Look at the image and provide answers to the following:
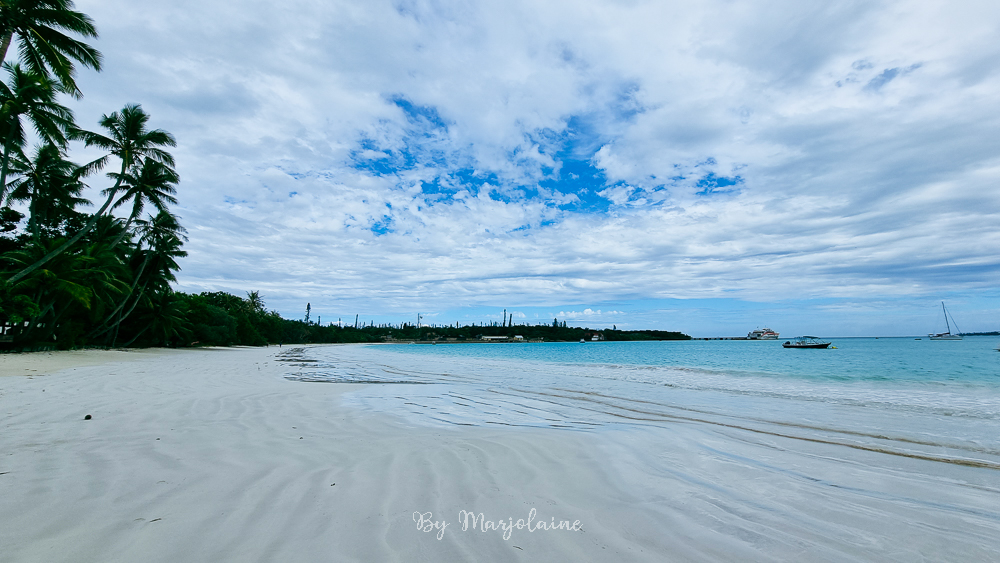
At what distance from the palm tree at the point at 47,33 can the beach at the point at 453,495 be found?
49.0ft

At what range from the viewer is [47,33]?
47.9ft

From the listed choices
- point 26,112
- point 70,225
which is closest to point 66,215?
point 70,225

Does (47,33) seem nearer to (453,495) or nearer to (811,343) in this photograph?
(453,495)

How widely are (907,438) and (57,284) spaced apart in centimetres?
3161

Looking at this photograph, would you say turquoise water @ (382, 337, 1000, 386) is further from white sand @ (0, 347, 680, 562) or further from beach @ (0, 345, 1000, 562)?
white sand @ (0, 347, 680, 562)

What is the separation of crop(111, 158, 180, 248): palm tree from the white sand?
28.3 metres

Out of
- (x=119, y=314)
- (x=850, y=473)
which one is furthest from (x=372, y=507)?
(x=119, y=314)

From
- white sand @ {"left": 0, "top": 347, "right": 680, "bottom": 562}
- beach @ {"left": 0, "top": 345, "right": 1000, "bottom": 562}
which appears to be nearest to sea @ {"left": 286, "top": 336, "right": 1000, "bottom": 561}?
beach @ {"left": 0, "top": 345, "right": 1000, "bottom": 562}

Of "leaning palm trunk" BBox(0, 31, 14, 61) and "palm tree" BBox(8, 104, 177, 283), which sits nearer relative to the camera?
"leaning palm trunk" BBox(0, 31, 14, 61)

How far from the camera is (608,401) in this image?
10242 mm

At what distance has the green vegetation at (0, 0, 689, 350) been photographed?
15.1 metres

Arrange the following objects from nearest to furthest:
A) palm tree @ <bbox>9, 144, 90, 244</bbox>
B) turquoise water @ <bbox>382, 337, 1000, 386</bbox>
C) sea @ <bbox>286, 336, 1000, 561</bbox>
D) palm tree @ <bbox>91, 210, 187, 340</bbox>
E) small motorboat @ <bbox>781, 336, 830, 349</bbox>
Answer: sea @ <bbox>286, 336, 1000, 561</bbox>, turquoise water @ <bbox>382, 337, 1000, 386</bbox>, palm tree @ <bbox>9, 144, 90, 244</bbox>, palm tree @ <bbox>91, 210, 187, 340</bbox>, small motorboat @ <bbox>781, 336, 830, 349</bbox>

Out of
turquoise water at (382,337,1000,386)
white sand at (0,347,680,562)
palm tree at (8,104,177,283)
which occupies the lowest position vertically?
white sand at (0,347,680,562)

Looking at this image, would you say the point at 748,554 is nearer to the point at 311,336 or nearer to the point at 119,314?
the point at 119,314
